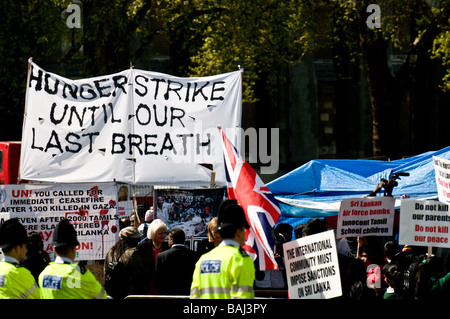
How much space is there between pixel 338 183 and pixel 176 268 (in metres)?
5.29

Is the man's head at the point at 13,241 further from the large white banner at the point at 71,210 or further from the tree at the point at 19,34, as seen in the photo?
the tree at the point at 19,34

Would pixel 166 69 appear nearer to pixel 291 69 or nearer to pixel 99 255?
pixel 291 69

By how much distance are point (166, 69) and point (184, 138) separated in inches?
803

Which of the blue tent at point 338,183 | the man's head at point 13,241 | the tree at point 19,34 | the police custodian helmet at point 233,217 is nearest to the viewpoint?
the police custodian helmet at point 233,217

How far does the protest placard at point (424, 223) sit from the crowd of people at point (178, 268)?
200 mm

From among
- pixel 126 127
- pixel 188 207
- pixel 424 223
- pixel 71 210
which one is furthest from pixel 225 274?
pixel 188 207

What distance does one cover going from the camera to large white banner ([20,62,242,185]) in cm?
1075

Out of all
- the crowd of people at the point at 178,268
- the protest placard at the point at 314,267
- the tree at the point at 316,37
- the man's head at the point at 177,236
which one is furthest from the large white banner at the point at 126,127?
the tree at the point at 316,37

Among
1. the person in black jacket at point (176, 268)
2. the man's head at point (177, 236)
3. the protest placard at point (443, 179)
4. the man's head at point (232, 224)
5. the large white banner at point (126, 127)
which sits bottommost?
the person in black jacket at point (176, 268)

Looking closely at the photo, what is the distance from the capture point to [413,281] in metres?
7.45

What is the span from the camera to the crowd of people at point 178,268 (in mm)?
6215

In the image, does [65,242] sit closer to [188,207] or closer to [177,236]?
[177,236]

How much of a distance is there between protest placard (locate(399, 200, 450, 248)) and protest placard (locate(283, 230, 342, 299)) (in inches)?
77.2

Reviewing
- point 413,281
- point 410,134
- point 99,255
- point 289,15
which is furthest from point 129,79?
point 410,134
